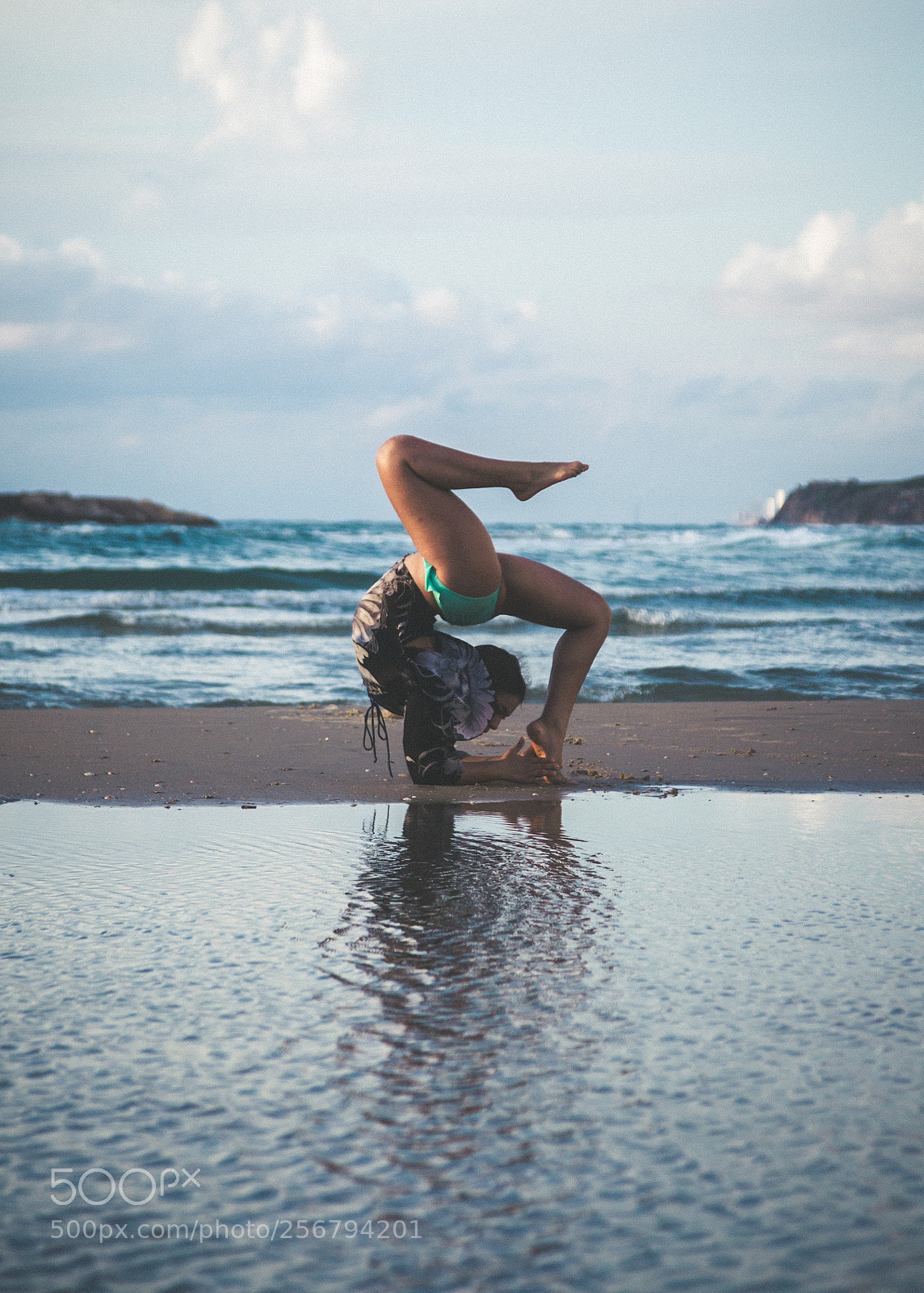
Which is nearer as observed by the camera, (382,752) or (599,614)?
(599,614)

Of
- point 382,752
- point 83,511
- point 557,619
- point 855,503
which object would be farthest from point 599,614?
point 855,503

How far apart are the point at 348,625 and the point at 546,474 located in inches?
257

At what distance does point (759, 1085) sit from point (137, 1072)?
0.71 meters

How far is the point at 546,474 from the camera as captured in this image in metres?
2.86

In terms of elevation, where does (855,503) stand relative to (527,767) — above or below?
above

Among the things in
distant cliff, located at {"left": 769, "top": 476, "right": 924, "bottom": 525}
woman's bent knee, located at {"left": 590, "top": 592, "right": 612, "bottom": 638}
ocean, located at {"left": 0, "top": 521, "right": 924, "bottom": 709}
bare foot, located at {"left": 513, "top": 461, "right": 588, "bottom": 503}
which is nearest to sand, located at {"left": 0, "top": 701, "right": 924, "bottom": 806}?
woman's bent knee, located at {"left": 590, "top": 592, "right": 612, "bottom": 638}

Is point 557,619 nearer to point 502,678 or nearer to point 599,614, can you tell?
point 599,614

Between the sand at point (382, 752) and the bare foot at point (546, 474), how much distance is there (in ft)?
2.99

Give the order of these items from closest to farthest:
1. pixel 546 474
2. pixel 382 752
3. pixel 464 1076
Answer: pixel 464 1076 < pixel 546 474 < pixel 382 752

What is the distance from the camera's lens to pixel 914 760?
3713 mm

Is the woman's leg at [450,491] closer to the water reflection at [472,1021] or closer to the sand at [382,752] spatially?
the sand at [382,752]

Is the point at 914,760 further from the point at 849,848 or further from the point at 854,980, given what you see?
the point at 854,980

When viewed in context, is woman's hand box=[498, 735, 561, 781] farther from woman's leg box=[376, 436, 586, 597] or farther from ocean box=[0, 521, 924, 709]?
ocean box=[0, 521, 924, 709]

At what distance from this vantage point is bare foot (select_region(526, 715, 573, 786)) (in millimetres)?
3275
